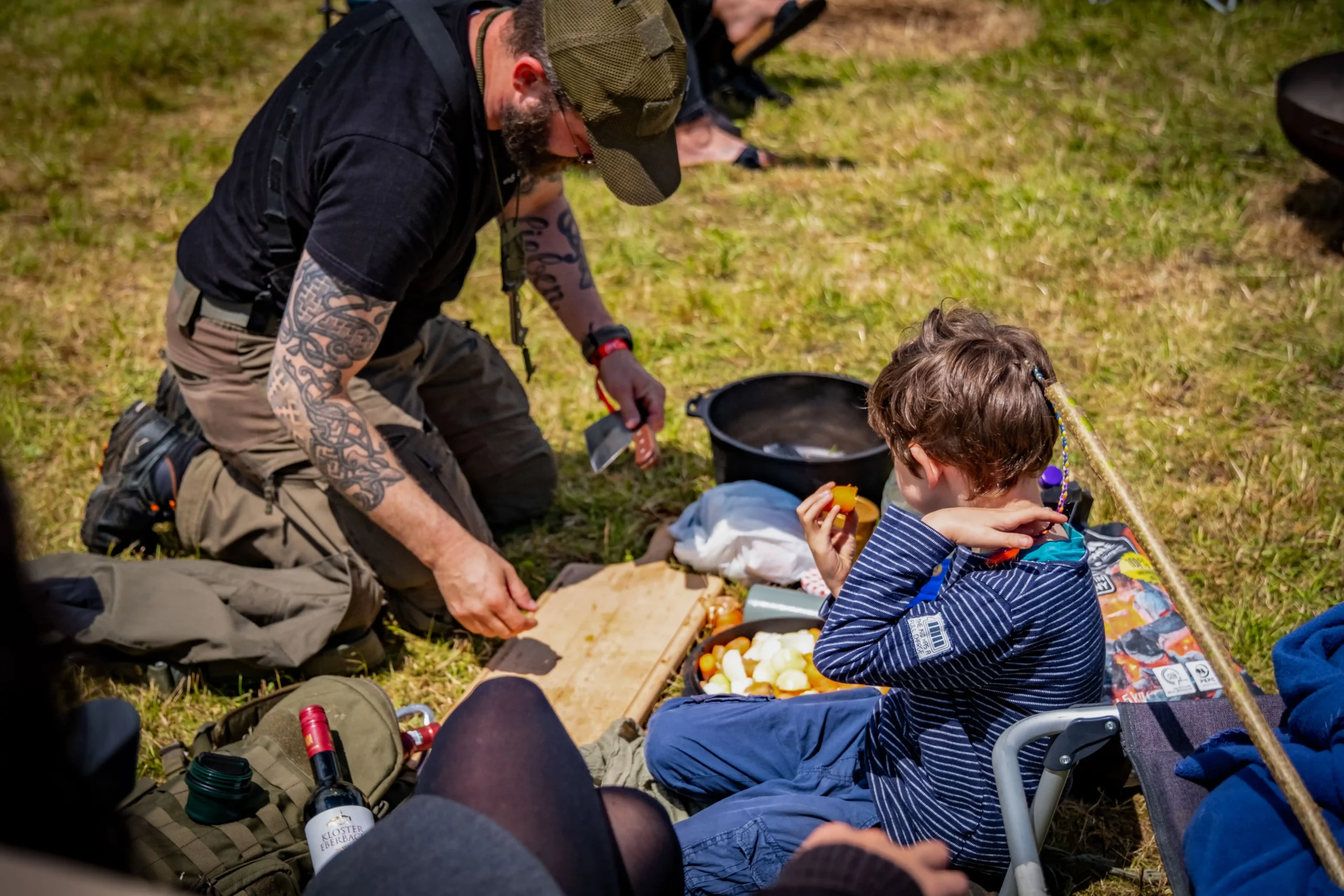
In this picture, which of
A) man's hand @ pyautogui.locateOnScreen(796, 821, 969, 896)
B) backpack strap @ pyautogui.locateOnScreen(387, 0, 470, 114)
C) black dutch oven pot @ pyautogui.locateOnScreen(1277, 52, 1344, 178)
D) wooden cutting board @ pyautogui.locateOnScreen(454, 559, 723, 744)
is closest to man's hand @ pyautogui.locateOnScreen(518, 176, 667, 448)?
wooden cutting board @ pyautogui.locateOnScreen(454, 559, 723, 744)

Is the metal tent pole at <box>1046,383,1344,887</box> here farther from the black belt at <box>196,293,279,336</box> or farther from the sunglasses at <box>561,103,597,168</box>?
the black belt at <box>196,293,279,336</box>

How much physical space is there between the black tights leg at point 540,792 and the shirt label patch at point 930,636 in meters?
0.61

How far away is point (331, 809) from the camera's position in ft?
7.66

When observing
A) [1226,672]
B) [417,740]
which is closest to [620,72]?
[417,740]

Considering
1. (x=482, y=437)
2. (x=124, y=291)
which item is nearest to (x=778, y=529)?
(x=482, y=437)

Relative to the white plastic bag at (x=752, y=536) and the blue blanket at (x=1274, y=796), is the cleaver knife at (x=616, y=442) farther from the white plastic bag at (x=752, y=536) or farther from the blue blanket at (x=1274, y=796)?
the blue blanket at (x=1274, y=796)

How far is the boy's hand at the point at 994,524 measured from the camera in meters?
2.00

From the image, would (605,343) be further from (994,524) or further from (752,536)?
(994,524)

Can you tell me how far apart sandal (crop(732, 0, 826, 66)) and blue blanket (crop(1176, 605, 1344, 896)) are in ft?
19.3

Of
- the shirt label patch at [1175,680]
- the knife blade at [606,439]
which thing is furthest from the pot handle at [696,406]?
the shirt label patch at [1175,680]

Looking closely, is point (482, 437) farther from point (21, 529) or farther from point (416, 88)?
point (21, 529)

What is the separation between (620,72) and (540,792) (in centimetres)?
177

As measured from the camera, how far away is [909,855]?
1604 millimetres

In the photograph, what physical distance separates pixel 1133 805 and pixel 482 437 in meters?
2.31
